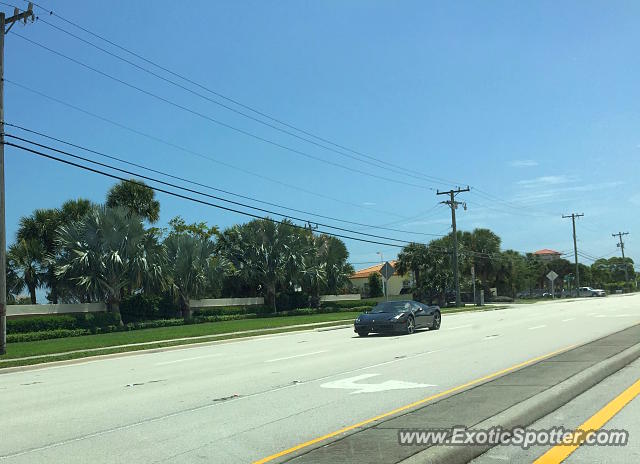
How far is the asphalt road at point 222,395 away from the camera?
23.2 ft

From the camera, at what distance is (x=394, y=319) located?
2316 cm

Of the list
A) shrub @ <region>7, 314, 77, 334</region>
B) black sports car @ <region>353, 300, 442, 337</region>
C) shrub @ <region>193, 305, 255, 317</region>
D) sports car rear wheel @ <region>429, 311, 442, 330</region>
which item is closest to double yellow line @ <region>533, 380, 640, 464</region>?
black sports car @ <region>353, 300, 442, 337</region>

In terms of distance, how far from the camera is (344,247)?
52.9 metres

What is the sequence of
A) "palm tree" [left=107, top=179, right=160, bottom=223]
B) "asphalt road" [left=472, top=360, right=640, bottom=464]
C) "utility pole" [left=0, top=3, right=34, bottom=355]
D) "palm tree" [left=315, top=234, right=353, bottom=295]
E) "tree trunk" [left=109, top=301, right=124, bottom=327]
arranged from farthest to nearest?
"palm tree" [left=315, top=234, right=353, bottom=295] → "palm tree" [left=107, top=179, right=160, bottom=223] → "tree trunk" [left=109, top=301, right=124, bottom=327] → "utility pole" [left=0, top=3, right=34, bottom=355] → "asphalt road" [left=472, top=360, right=640, bottom=464]

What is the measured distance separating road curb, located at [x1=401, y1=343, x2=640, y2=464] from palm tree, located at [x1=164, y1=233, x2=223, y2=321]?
30.7m

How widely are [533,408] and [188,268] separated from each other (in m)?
34.1

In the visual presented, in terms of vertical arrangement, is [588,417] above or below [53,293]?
below

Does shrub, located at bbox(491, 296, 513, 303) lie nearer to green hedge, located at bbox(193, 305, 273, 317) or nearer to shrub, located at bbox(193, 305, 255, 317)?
green hedge, located at bbox(193, 305, 273, 317)

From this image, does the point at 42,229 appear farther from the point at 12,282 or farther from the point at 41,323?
the point at 41,323

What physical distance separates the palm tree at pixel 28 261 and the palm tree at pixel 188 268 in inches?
323

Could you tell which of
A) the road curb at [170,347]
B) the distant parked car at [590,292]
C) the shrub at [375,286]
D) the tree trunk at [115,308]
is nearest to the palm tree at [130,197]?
the tree trunk at [115,308]

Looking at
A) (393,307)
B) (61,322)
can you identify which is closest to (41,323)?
(61,322)

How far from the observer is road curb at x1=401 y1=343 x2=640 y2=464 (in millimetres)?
5598

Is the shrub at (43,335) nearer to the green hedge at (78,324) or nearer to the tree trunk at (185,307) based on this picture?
the green hedge at (78,324)
